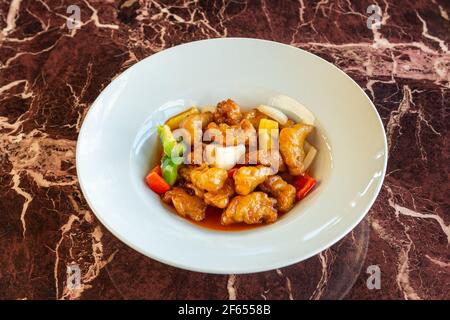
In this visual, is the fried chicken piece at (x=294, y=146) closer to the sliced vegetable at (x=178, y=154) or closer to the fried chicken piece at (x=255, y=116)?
the fried chicken piece at (x=255, y=116)

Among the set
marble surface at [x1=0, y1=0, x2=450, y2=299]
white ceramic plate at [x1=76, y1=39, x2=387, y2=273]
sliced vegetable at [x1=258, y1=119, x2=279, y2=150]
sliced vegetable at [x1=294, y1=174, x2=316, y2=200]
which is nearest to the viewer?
white ceramic plate at [x1=76, y1=39, x2=387, y2=273]

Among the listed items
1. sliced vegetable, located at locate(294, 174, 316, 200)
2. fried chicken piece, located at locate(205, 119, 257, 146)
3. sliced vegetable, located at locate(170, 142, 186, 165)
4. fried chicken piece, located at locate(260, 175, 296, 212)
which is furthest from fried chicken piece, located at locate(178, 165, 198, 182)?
sliced vegetable, located at locate(294, 174, 316, 200)

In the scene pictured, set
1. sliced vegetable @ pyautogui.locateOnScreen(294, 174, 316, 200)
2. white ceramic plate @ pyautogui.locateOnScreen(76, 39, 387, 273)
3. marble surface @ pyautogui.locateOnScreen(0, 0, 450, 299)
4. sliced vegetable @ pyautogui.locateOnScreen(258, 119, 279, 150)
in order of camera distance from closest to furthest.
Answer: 1. white ceramic plate @ pyautogui.locateOnScreen(76, 39, 387, 273)
2. marble surface @ pyautogui.locateOnScreen(0, 0, 450, 299)
3. sliced vegetable @ pyautogui.locateOnScreen(294, 174, 316, 200)
4. sliced vegetable @ pyautogui.locateOnScreen(258, 119, 279, 150)

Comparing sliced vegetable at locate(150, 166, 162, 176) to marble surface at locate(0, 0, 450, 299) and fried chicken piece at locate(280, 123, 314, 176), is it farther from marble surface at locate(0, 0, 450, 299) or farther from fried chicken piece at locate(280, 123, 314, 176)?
fried chicken piece at locate(280, 123, 314, 176)

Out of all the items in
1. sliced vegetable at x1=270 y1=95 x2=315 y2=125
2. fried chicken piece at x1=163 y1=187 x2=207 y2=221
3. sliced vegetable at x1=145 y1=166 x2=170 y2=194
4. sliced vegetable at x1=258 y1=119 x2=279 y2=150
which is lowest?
sliced vegetable at x1=145 y1=166 x2=170 y2=194

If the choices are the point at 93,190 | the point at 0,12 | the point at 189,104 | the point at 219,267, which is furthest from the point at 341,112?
the point at 0,12

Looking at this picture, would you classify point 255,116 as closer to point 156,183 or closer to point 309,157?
point 309,157

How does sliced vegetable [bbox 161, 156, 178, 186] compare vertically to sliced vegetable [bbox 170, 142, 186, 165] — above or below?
below
